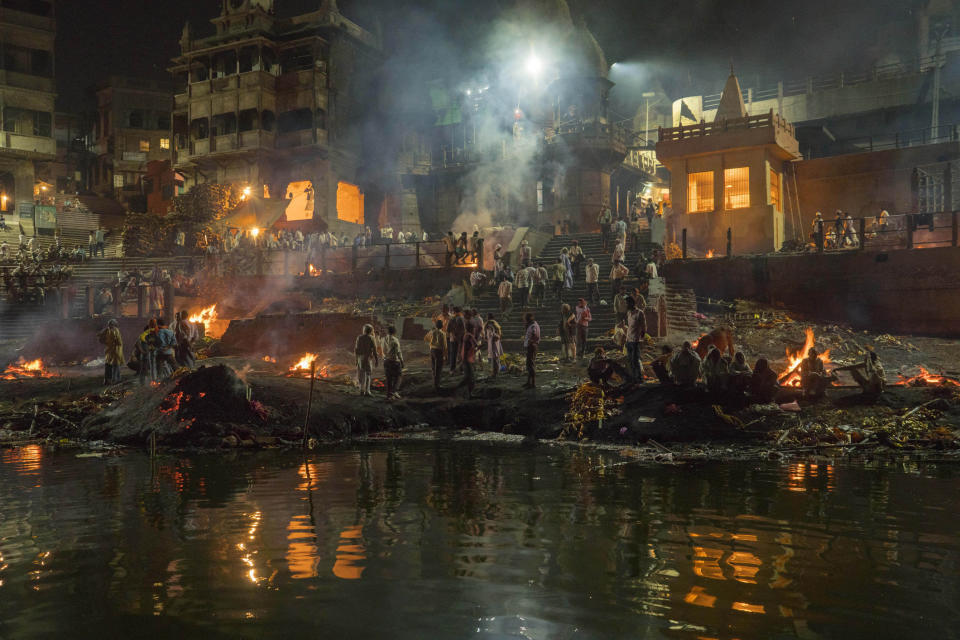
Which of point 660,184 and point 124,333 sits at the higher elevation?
point 660,184

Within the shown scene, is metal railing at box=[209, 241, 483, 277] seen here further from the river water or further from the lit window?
the river water

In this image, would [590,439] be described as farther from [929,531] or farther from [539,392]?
[929,531]

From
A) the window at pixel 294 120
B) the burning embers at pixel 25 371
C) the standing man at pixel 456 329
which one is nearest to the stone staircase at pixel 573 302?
the standing man at pixel 456 329

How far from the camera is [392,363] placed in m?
15.1

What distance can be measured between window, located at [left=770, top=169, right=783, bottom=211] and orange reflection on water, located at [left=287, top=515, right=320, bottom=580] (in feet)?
89.0

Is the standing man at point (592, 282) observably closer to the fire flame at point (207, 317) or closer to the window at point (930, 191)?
the fire flame at point (207, 317)

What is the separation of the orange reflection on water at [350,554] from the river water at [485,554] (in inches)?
1.0

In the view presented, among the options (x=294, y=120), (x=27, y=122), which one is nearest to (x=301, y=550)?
(x=294, y=120)

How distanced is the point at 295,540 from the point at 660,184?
1816 inches

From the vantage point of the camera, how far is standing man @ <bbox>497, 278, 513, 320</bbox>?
2203 cm

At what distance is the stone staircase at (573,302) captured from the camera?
20.5m

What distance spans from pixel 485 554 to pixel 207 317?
23.4 m

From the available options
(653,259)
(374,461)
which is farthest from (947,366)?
(374,461)

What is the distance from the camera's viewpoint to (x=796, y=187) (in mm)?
31828
